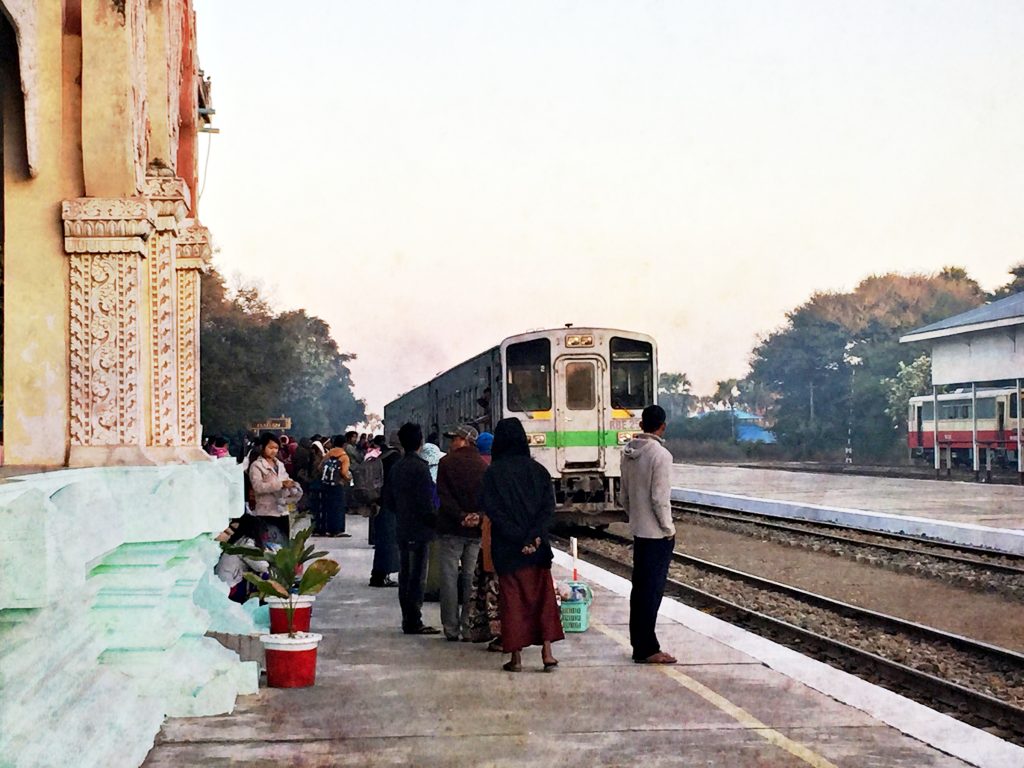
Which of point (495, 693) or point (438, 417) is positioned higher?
point (438, 417)

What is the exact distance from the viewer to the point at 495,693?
7.97 m

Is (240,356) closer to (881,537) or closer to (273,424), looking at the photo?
(273,424)

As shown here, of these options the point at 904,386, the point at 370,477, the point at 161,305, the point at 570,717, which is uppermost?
the point at 904,386

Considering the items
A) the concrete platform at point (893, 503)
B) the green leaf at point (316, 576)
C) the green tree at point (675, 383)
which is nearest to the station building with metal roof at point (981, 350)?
the concrete platform at point (893, 503)

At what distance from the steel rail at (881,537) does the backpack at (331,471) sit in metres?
7.89

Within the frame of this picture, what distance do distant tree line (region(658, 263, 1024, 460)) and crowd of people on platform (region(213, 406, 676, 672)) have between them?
57.2 metres

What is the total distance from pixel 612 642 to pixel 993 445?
127 ft

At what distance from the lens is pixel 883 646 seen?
1191 cm

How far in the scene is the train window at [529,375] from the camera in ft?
73.9

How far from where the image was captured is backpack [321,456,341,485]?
20.8 meters

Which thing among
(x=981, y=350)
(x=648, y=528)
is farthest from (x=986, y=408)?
(x=648, y=528)

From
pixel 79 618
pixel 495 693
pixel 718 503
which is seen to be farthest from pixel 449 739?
pixel 718 503

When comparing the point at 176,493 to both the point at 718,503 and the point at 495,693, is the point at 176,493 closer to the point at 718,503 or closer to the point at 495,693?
the point at 495,693

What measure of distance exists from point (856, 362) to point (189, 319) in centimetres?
6993
